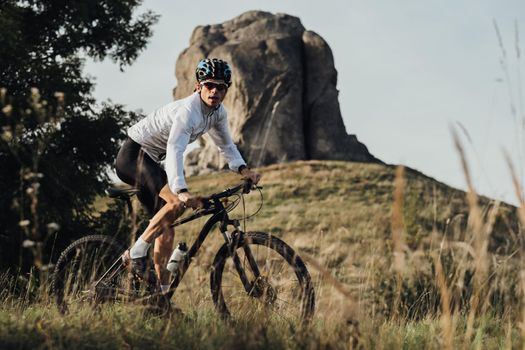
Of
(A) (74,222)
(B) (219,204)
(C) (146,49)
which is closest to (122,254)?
(B) (219,204)

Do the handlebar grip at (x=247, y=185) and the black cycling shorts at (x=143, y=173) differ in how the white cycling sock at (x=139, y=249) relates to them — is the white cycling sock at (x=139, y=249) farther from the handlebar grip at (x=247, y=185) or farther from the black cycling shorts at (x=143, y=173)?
the handlebar grip at (x=247, y=185)

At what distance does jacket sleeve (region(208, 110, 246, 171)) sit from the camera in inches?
226

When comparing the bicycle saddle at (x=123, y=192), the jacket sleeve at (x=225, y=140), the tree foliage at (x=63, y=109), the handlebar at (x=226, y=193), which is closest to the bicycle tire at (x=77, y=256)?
the bicycle saddle at (x=123, y=192)

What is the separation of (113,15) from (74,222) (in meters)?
5.40

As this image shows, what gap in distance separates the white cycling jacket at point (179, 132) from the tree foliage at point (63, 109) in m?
7.79

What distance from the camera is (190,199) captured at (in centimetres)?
507

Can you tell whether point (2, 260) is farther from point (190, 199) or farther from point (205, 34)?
point (205, 34)

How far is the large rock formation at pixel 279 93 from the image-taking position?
46.3 meters

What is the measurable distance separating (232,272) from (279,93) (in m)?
43.0

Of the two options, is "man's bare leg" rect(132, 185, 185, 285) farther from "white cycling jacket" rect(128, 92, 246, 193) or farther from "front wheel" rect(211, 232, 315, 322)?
"front wheel" rect(211, 232, 315, 322)

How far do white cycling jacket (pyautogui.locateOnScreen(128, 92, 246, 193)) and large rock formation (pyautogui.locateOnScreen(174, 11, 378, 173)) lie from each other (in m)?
37.9

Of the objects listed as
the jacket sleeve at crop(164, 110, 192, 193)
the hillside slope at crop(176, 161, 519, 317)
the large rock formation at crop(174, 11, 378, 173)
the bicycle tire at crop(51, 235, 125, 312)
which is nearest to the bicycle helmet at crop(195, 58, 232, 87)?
the jacket sleeve at crop(164, 110, 192, 193)

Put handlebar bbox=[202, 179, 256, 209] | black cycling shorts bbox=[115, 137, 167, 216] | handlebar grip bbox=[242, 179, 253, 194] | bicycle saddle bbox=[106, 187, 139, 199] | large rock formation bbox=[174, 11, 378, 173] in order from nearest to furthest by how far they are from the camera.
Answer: handlebar bbox=[202, 179, 256, 209] < handlebar grip bbox=[242, 179, 253, 194] < black cycling shorts bbox=[115, 137, 167, 216] < bicycle saddle bbox=[106, 187, 139, 199] < large rock formation bbox=[174, 11, 378, 173]

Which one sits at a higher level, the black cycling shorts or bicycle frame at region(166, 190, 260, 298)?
the black cycling shorts
